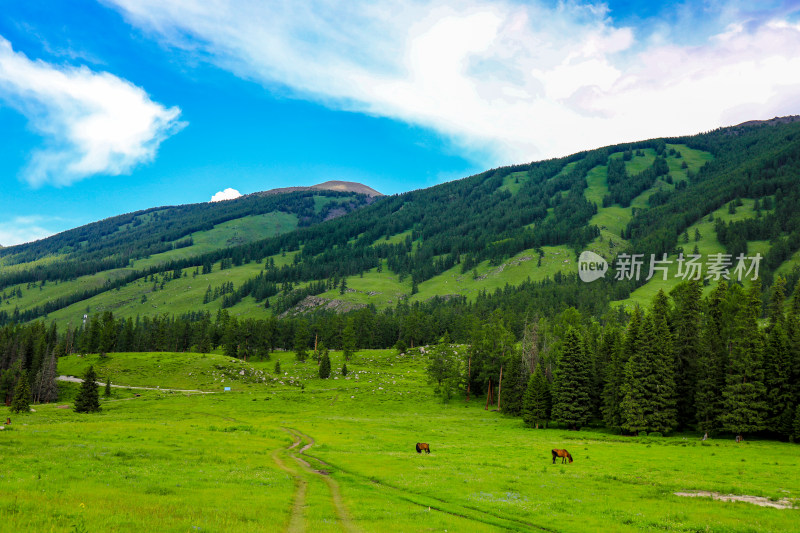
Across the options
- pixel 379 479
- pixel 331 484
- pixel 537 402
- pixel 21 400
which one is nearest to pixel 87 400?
pixel 21 400

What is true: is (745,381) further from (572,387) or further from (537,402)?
(537,402)

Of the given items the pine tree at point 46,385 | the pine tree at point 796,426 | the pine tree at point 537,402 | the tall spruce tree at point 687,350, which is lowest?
the pine tree at point 46,385

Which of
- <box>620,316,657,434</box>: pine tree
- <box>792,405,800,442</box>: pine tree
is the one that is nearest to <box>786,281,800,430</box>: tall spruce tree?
<box>792,405,800,442</box>: pine tree

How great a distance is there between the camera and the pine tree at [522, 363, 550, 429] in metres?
74.9

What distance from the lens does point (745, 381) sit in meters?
61.1

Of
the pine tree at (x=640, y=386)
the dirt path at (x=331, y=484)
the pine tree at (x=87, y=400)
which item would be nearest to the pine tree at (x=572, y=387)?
the pine tree at (x=640, y=386)

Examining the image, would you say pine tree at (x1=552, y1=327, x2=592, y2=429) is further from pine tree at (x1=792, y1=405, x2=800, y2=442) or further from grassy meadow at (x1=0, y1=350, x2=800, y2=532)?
pine tree at (x1=792, y1=405, x2=800, y2=442)

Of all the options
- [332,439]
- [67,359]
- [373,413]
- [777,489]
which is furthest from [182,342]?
[777,489]

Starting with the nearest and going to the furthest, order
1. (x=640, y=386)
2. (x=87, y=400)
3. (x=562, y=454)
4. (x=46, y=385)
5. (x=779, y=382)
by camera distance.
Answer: (x=562, y=454), (x=779, y=382), (x=640, y=386), (x=87, y=400), (x=46, y=385)

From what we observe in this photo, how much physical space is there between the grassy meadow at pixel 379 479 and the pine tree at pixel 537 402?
4.10 meters

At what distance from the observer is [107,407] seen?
293 ft

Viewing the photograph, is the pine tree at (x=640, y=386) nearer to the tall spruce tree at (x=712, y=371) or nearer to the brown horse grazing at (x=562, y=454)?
the tall spruce tree at (x=712, y=371)

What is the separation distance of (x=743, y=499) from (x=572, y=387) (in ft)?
169

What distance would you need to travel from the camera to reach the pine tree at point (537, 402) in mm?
74938
